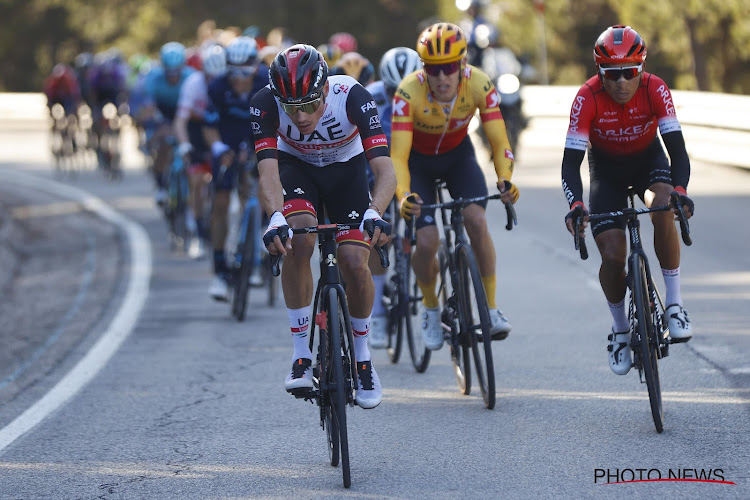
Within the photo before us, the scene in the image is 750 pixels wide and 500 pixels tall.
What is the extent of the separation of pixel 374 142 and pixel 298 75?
564 mm

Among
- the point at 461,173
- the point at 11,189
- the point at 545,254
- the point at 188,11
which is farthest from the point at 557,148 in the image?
the point at 188,11

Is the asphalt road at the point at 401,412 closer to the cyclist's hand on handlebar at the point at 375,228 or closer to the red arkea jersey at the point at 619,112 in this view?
the cyclist's hand on handlebar at the point at 375,228

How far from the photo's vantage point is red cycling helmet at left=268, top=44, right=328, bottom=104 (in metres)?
6.55

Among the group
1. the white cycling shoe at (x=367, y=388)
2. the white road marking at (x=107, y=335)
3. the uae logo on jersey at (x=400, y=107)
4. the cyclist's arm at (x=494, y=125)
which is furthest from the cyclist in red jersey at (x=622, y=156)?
the white road marking at (x=107, y=335)

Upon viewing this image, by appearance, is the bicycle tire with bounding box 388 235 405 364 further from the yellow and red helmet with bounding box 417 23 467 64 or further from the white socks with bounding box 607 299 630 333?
the white socks with bounding box 607 299 630 333

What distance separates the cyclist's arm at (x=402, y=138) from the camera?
26.9 feet

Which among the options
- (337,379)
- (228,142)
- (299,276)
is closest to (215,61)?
(228,142)

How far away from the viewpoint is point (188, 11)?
5381 cm

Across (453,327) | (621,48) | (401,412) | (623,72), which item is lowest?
(401,412)

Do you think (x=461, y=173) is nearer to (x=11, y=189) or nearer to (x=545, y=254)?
(x=545, y=254)

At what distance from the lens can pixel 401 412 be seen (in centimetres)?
789

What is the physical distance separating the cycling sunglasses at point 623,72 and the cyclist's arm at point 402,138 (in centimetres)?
147

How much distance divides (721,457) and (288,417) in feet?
8.44

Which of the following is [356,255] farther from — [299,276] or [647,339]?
[647,339]
